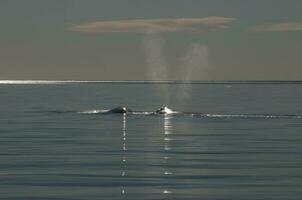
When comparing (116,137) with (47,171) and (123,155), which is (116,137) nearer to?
(123,155)

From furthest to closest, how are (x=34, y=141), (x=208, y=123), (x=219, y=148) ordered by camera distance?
(x=208, y=123) < (x=34, y=141) < (x=219, y=148)

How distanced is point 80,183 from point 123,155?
1181 centimetres

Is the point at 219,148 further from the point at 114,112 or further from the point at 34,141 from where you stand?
the point at 114,112

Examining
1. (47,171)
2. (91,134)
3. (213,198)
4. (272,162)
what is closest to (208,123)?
(91,134)

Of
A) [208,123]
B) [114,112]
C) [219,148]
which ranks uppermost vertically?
[114,112]

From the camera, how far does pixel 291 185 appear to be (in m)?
32.8

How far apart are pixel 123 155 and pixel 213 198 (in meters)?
15.4

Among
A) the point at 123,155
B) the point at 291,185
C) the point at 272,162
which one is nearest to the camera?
the point at 291,185

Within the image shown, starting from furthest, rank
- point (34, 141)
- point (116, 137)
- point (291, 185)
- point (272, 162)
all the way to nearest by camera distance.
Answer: point (116, 137) → point (34, 141) → point (272, 162) → point (291, 185)

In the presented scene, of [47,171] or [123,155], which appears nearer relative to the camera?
[47,171]

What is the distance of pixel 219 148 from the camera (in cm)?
4922

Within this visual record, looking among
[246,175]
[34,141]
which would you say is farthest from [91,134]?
[246,175]

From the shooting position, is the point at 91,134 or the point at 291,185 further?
the point at 91,134

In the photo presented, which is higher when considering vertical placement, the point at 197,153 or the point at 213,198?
the point at 197,153
